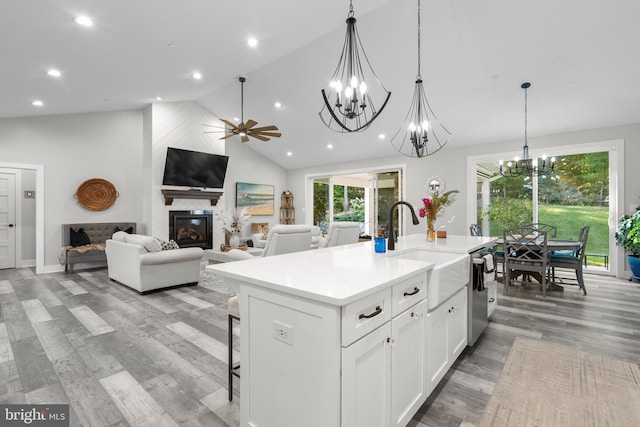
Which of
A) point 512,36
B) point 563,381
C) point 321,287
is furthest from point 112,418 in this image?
point 512,36

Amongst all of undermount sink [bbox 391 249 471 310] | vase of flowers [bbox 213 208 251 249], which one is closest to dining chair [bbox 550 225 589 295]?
undermount sink [bbox 391 249 471 310]

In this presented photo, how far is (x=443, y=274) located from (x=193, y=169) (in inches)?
266

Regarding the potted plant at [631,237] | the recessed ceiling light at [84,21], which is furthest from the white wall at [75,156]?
the potted plant at [631,237]

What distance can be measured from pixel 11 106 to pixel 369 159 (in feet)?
24.2

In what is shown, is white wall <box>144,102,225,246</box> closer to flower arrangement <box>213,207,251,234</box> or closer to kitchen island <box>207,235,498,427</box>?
flower arrangement <box>213,207,251,234</box>

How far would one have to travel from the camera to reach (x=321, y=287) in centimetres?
128

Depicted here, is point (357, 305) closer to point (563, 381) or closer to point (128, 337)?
point (563, 381)

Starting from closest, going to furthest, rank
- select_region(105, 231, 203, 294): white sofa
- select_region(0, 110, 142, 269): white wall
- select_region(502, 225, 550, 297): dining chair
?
select_region(502, 225, 550, 297): dining chair → select_region(105, 231, 203, 294): white sofa → select_region(0, 110, 142, 269): white wall

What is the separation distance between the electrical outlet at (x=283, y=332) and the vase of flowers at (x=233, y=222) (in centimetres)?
552

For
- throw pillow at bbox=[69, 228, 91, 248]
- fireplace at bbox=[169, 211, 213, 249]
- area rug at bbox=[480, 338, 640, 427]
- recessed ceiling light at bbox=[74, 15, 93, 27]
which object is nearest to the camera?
area rug at bbox=[480, 338, 640, 427]

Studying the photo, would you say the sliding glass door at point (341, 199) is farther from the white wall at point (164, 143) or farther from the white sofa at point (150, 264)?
the white sofa at point (150, 264)

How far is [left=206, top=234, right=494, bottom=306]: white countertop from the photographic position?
4.05 feet

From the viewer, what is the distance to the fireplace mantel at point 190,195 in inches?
274

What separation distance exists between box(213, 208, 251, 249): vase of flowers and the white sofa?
1.88m
